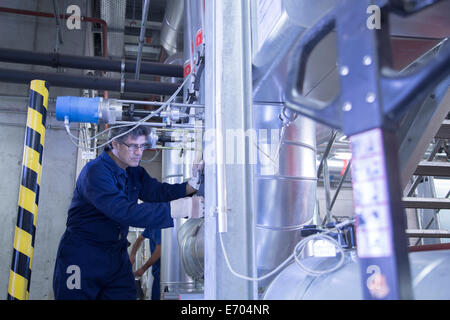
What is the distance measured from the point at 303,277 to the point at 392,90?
55 cm

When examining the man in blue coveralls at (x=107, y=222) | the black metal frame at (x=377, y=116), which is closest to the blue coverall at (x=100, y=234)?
the man in blue coveralls at (x=107, y=222)

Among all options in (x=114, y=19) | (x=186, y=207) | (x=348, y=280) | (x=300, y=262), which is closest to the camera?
(x=348, y=280)

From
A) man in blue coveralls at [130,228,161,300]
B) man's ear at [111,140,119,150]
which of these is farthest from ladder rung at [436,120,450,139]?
man in blue coveralls at [130,228,161,300]

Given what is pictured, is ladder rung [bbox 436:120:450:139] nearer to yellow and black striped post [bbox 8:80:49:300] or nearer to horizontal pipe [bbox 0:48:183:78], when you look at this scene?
yellow and black striped post [bbox 8:80:49:300]

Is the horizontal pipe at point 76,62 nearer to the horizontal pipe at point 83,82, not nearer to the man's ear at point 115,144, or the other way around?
the horizontal pipe at point 83,82

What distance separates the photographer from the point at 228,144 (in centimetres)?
104

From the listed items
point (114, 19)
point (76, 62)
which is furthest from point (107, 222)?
point (114, 19)

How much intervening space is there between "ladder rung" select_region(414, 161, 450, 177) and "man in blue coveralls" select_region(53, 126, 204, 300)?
1080mm

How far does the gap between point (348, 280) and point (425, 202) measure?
139 centimetres

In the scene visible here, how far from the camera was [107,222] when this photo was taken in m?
1.76

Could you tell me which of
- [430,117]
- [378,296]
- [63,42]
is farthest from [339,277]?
[63,42]

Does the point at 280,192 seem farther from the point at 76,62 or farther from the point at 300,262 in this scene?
the point at 76,62

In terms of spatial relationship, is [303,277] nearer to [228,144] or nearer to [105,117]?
[228,144]

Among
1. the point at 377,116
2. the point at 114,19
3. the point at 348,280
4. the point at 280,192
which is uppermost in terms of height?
the point at 114,19
